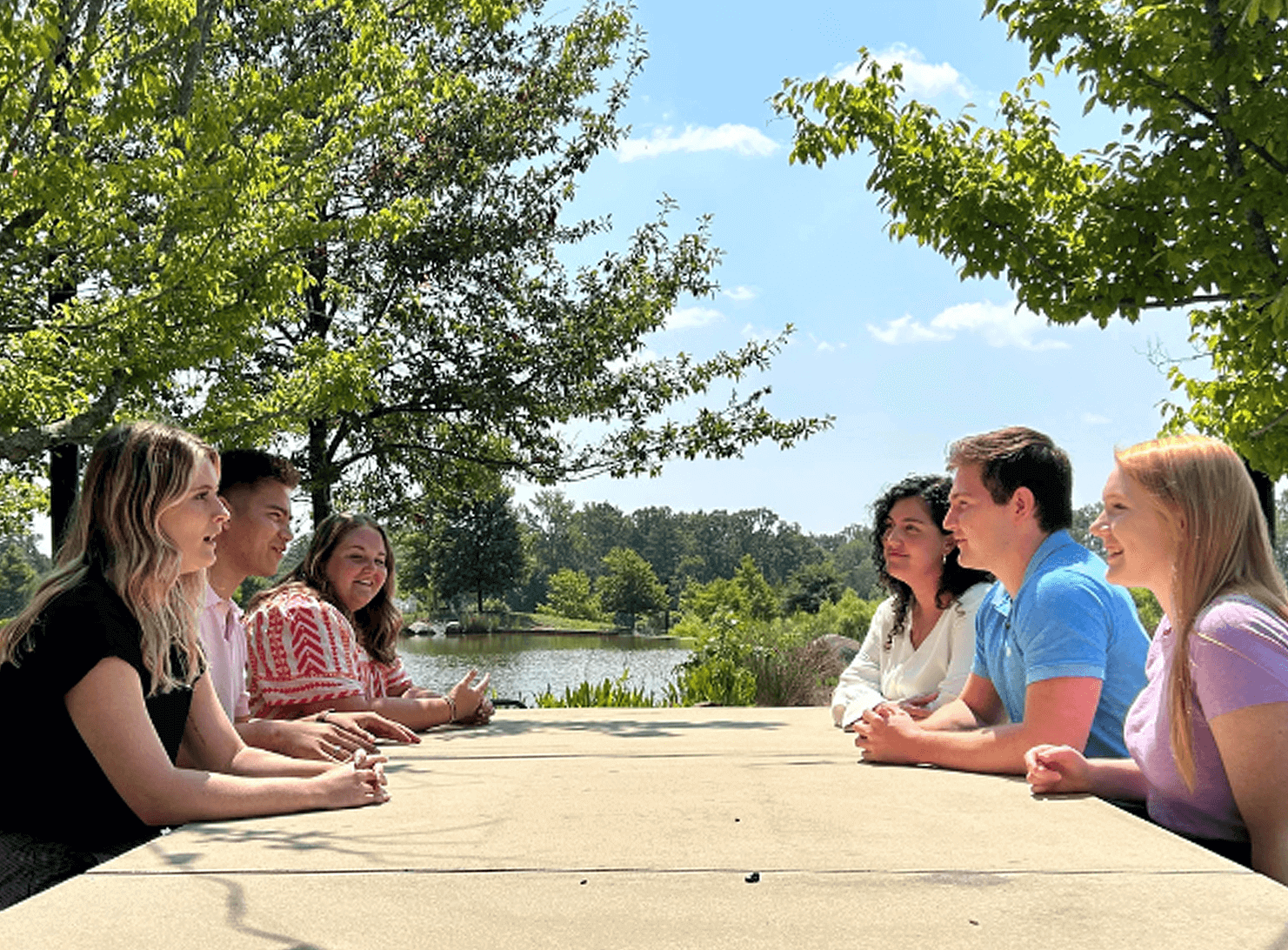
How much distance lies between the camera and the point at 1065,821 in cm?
245

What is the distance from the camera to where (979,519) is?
10.9 ft

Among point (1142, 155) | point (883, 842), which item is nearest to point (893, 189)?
point (1142, 155)

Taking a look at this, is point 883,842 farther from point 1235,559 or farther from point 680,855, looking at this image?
point 1235,559

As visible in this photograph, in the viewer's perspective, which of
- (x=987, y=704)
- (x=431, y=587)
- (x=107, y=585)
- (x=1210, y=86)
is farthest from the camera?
(x=431, y=587)

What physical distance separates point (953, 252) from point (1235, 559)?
25.3 ft

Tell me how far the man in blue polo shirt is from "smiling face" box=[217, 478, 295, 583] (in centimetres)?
213

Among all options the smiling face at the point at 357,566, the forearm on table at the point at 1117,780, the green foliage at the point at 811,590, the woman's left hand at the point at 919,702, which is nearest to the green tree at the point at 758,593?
Answer: the green foliage at the point at 811,590

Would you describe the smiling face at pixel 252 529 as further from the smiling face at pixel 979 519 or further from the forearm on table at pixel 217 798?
the smiling face at pixel 979 519

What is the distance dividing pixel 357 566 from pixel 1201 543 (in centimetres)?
338

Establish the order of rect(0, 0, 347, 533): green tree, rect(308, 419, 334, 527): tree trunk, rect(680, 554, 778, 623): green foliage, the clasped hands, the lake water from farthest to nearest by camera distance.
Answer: rect(680, 554, 778, 623): green foliage
the lake water
rect(308, 419, 334, 527): tree trunk
rect(0, 0, 347, 533): green tree
the clasped hands

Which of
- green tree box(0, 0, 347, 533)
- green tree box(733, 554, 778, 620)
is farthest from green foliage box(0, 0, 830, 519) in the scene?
green tree box(733, 554, 778, 620)

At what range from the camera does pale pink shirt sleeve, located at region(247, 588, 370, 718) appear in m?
4.30

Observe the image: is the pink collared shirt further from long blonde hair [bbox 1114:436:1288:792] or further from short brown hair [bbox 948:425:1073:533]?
long blonde hair [bbox 1114:436:1288:792]

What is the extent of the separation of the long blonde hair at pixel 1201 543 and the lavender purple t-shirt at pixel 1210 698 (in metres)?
0.03
